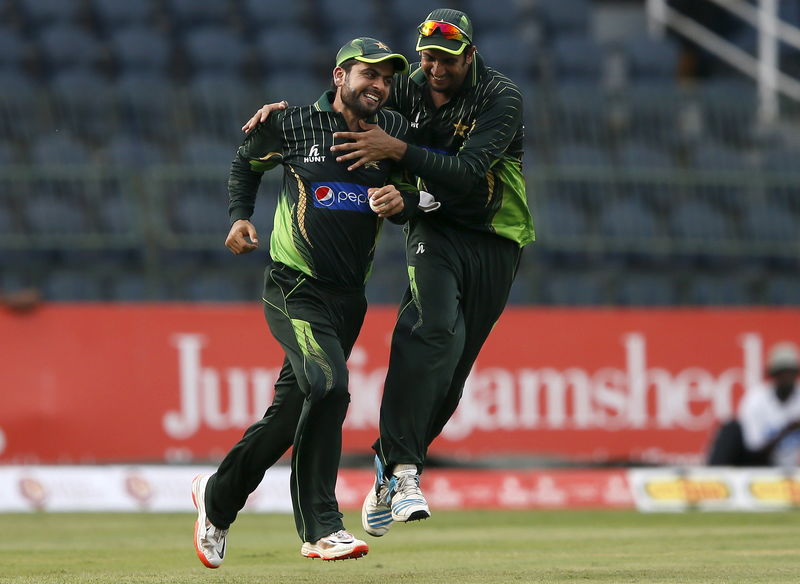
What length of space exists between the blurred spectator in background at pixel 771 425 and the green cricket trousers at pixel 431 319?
5.40m

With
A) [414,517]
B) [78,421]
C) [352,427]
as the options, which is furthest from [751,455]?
Result: [414,517]

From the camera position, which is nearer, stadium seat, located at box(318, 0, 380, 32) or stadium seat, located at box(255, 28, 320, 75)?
stadium seat, located at box(255, 28, 320, 75)

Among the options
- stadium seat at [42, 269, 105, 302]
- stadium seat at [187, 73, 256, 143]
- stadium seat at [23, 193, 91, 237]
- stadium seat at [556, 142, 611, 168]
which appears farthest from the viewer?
stadium seat at [556, 142, 611, 168]

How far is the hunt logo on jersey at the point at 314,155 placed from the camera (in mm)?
6160

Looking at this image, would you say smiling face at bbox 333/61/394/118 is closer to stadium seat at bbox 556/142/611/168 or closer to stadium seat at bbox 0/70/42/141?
stadium seat at bbox 556/142/611/168

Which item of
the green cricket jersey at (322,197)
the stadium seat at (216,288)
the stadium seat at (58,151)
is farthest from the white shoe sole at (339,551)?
the stadium seat at (58,151)

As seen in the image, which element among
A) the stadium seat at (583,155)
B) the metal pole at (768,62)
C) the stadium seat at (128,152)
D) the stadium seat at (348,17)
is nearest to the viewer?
the stadium seat at (128,152)

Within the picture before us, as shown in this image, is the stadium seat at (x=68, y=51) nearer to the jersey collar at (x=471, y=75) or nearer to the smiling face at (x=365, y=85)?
the jersey collar at (x=471, y=75)

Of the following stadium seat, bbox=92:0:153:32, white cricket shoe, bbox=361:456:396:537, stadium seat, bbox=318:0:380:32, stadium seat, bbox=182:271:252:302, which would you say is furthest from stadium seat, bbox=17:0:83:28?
white cricket shoe, bbox=361:456:396:537

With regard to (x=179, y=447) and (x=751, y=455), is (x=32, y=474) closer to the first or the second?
(x=179, y=447)

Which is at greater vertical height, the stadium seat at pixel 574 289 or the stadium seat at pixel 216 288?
the stadium seat at pixel 216 288

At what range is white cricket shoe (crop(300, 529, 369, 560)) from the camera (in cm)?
591

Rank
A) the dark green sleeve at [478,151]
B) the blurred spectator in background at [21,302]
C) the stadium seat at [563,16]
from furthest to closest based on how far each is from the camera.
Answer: the stadium seat at [563,16] < the blurred spectator in background at [21,302] < the dark green sleeve at [478,151]

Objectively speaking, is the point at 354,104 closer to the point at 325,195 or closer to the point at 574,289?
the point at 325,195
